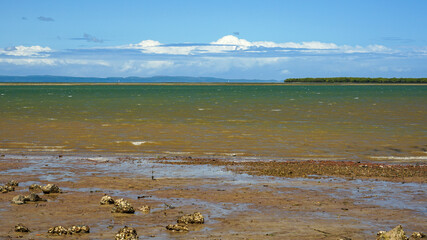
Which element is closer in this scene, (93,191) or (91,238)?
(91,238)

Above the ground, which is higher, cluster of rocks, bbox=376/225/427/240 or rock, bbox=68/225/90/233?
cluster of rocks, bbox=376/225/427/240

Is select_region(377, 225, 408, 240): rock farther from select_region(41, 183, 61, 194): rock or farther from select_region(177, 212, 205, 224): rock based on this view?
select_region(41, 183, 61, 194): rock

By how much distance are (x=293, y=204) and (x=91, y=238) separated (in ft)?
17.2

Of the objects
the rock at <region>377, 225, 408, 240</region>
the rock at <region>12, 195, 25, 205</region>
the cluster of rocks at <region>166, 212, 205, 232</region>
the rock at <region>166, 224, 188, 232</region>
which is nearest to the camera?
the rock at <region>377, 225, 408, 240</region>

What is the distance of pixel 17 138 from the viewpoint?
2970cm

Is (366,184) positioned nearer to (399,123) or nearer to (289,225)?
(289,225)

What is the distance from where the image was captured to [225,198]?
13.7 metres

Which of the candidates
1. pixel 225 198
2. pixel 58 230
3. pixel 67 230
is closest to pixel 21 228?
pixel 58 230

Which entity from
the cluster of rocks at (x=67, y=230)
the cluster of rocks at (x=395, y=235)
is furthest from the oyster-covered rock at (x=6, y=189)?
the cluster of rocks at (x=395, y=235)

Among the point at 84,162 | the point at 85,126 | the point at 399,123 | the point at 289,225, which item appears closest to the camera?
the point at 289,225

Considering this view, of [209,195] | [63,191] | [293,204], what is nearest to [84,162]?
[63,191]

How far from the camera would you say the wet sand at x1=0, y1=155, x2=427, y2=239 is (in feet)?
35.0

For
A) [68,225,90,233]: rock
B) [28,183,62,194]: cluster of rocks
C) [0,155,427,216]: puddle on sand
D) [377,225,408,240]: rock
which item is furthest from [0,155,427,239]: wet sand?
[377,225,408,240]: rock

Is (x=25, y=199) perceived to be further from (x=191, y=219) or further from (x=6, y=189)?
(x=191, y=219)
